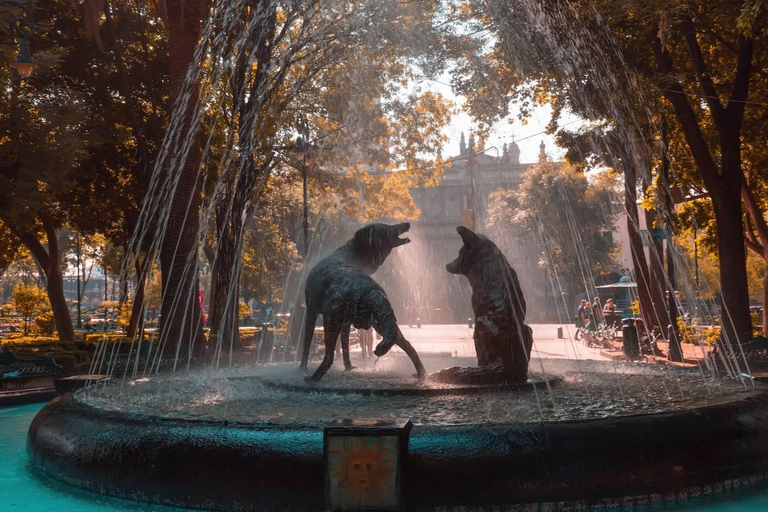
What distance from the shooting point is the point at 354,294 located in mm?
7695

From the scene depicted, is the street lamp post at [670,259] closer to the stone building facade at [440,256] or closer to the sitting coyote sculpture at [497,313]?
the sitting coyote sculpture at [497,313]

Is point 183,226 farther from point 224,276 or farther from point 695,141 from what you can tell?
point 695,141

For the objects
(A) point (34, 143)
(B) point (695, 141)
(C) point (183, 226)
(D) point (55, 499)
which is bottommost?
(D) point (55, 499)

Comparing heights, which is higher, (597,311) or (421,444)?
(597,311)

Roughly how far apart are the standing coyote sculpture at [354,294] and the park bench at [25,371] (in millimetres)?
6737

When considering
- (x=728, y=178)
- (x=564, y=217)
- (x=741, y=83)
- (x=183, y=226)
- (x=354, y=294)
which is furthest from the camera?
(x=564, y=217)

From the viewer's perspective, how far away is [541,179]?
50594 mm

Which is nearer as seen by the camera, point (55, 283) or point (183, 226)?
point (183, 226)

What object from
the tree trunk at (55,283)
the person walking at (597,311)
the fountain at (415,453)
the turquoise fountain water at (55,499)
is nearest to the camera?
the fountain at (415,453)

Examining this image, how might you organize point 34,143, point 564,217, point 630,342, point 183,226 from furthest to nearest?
point 564,217 → point 630,342 → point 34,143 → point 183,226

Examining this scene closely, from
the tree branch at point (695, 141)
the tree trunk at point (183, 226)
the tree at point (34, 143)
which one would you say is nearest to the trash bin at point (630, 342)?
the tree branch at point (695, 141)

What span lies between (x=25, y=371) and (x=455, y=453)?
10.4 meters

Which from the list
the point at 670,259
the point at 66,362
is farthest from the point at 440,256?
the point at 66,362

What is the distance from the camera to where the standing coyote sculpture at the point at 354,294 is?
7.59 metres
